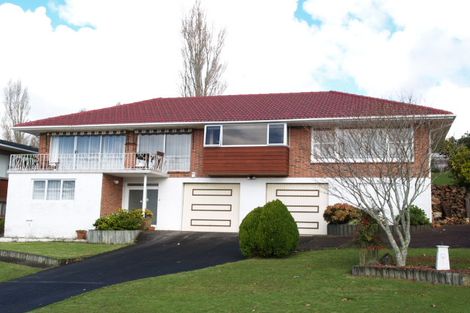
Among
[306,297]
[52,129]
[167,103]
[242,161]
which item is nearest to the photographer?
[306,297]

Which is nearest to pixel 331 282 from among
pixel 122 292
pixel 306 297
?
pixel 306 297

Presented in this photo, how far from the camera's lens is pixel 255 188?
79.6 ft

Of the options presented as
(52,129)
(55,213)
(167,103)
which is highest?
(167,103)

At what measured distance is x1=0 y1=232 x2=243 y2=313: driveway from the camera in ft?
40.7

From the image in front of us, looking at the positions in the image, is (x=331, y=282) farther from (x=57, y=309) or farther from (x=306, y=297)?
(x=57, y=309)

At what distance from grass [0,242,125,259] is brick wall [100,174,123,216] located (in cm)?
282

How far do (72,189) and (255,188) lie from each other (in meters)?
8.26

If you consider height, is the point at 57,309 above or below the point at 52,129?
below

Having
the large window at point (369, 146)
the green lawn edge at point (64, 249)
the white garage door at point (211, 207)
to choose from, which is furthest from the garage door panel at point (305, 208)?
the large window at point (369, 146)

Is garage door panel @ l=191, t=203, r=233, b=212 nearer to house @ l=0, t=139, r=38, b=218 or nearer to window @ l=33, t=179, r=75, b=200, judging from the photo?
window @ l=33, t=179, r=75, b=200

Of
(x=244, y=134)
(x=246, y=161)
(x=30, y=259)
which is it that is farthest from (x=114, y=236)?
(x=244, y=134)

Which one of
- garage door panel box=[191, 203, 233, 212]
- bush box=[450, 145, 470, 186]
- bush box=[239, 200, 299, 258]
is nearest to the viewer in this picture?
bush box=[239, 200, 299, 258]

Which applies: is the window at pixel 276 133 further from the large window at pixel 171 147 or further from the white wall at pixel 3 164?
the white wall at pixel 3 164

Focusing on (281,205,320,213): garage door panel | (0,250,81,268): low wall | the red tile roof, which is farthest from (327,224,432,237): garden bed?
(0,250,81,268): low wall
